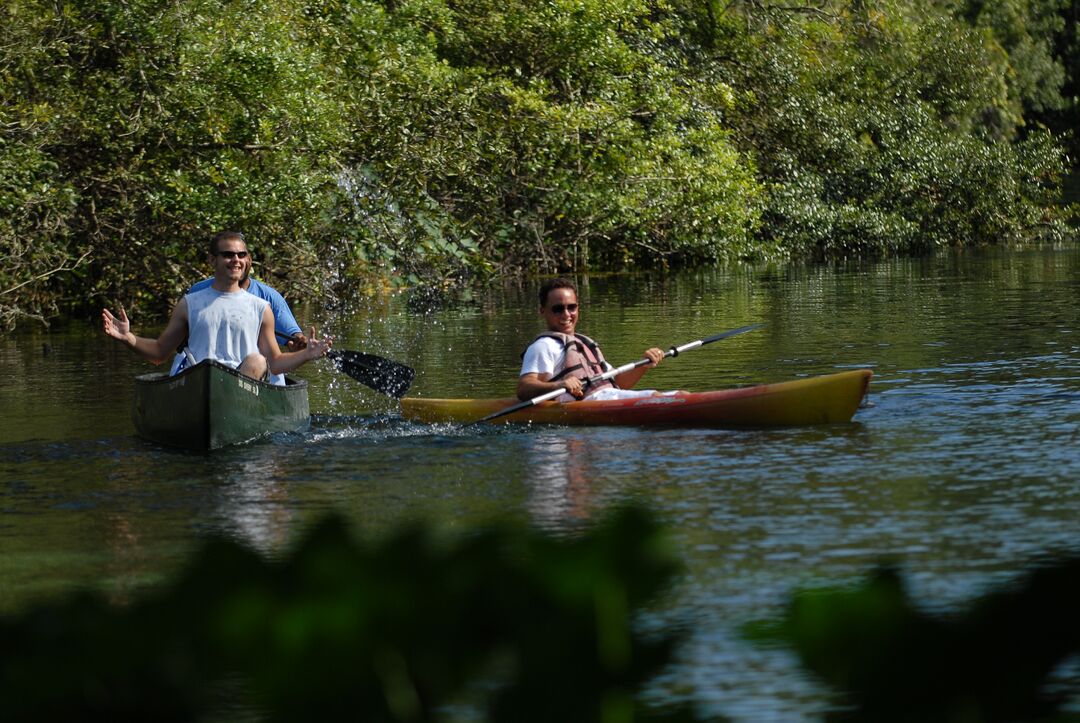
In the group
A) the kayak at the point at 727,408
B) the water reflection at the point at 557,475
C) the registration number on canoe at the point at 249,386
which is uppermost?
the registration number on canoe at the point at 249,386

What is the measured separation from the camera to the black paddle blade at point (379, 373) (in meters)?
11.4

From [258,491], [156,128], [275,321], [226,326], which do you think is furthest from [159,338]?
[156,128]

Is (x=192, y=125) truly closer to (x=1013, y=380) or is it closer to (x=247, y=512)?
(x=1013, y=380)

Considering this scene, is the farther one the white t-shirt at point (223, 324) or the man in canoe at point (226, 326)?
the white t-shirt at point (223, 324)

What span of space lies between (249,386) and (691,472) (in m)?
2.79

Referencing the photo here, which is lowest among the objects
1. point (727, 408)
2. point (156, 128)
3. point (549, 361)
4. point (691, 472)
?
point (691, 472)

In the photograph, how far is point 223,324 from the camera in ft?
32.1

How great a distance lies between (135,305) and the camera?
1978 cm

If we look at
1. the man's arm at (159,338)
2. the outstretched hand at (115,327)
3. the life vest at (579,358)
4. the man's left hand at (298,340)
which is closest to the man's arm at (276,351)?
the man's left hand at (298,340)

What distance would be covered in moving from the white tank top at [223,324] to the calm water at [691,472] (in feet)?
2.08

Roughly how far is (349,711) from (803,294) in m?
21.4

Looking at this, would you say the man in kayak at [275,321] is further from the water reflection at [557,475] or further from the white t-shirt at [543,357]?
the water reflection at [557,475]

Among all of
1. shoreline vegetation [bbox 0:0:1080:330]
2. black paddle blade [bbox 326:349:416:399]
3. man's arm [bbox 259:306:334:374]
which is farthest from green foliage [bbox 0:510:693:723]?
shoreline vegetation [bbox 0:0:1080:330]

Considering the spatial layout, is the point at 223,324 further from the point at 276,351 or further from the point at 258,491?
the point at 258,491
